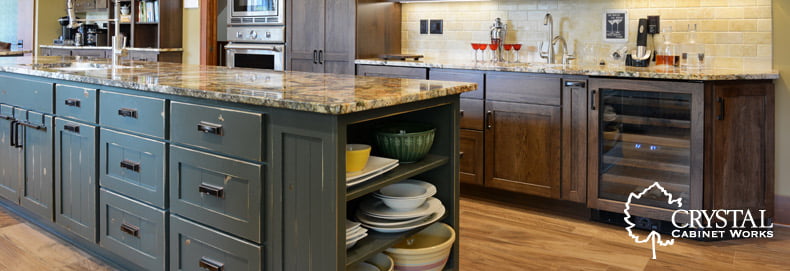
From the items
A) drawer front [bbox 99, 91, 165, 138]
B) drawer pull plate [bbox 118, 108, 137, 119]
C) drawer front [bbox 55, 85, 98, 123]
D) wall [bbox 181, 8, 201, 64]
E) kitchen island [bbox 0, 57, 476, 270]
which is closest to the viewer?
kitchen island [bbox 0, 57, 476, 270]

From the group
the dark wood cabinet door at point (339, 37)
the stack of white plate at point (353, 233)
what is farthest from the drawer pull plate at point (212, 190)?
the dark wood cabinet door at point (339, 37)

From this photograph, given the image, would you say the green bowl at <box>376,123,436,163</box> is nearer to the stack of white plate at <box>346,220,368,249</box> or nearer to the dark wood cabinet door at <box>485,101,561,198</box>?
the stack of white plate at <box>346,220,368,249</box>

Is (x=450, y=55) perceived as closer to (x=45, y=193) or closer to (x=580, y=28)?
(x=580, y=28)

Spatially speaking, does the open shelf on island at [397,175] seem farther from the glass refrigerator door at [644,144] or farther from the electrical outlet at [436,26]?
the electrical outlet at [436,26]

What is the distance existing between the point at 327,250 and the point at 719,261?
2018 mm

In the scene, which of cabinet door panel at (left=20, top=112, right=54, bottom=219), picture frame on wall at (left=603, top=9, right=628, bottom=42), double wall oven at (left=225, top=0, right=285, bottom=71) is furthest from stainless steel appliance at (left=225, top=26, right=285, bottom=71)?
picture frame on wall at (left=603, top=9, right=628, bottom=42)

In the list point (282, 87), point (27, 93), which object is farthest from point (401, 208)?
point (27, 93)

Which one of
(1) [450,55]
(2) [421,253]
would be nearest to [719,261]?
(2) [421,253]

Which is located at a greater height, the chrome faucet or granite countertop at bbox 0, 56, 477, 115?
the chrome faucet

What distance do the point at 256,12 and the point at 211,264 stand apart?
3403 millimetres

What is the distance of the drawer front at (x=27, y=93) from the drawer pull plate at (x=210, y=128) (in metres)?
1.16

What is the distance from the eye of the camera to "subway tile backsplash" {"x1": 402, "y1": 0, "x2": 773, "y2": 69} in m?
3.44

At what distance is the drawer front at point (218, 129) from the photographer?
72.0 inches

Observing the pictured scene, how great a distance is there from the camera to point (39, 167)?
9.50 ft
